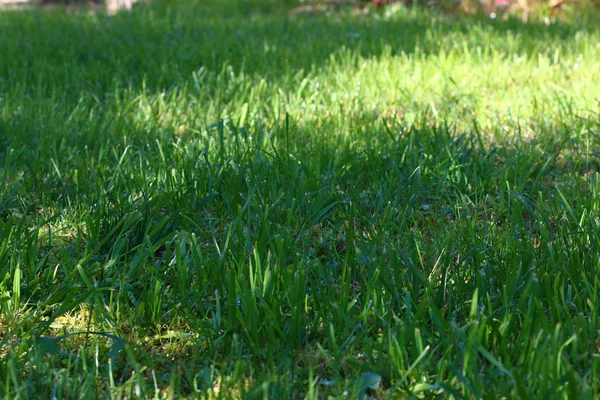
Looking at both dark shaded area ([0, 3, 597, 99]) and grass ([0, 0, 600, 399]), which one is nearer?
grass ([0, 0, 600, 399])

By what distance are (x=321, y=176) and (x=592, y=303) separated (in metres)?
1.24

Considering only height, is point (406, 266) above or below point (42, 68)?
below

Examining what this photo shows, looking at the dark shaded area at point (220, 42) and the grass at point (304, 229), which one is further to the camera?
the dark shaded area at point (220, 42)

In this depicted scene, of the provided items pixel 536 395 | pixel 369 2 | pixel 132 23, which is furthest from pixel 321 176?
pixel 369 2

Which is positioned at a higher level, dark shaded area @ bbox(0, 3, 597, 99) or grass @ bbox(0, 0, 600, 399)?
dark shaded area @ bbox(0, 3, 597, 99)

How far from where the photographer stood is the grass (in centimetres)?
165

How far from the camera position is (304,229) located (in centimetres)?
242

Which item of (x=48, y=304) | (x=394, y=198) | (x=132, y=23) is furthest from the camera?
A: (x=132, y=23)

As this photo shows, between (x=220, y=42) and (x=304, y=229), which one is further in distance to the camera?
(x=220, y=42)

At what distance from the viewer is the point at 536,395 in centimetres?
149

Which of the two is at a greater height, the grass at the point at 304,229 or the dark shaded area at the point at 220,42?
the dark shaded area at the point at 220,42

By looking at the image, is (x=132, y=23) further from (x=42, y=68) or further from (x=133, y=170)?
(x=133, y=170)

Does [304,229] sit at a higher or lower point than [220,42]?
lower

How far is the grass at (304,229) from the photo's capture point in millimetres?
1646
